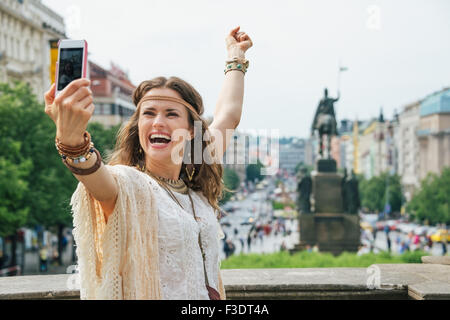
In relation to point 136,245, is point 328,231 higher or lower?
lower

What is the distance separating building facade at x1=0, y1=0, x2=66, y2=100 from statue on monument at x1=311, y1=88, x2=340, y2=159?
86.8ft

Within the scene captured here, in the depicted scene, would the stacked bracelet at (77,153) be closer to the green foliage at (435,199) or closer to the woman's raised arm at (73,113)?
the woman's raised arm at (73,113)

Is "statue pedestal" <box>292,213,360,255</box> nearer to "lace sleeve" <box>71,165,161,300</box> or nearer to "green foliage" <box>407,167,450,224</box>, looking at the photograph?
"lace sleeve" <box>71,165,161,300</box>

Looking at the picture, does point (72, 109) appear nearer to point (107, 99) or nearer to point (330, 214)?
point (330, 214)

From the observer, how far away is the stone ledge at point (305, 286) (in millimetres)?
4391

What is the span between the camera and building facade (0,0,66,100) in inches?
1778

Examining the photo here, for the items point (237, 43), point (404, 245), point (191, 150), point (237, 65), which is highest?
point (237, 43)

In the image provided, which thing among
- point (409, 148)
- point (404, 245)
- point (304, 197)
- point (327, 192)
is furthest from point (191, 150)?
point (409, 148)

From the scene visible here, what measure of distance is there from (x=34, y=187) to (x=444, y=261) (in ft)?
77.9

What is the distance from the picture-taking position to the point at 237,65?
11.2 ft

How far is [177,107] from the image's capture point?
2809mm

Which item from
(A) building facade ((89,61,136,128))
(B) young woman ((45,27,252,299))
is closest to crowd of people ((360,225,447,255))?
(B) young woman ((45,27,252,299))

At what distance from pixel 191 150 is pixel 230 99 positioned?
391 millimetres

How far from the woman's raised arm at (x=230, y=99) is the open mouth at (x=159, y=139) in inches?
17.8
